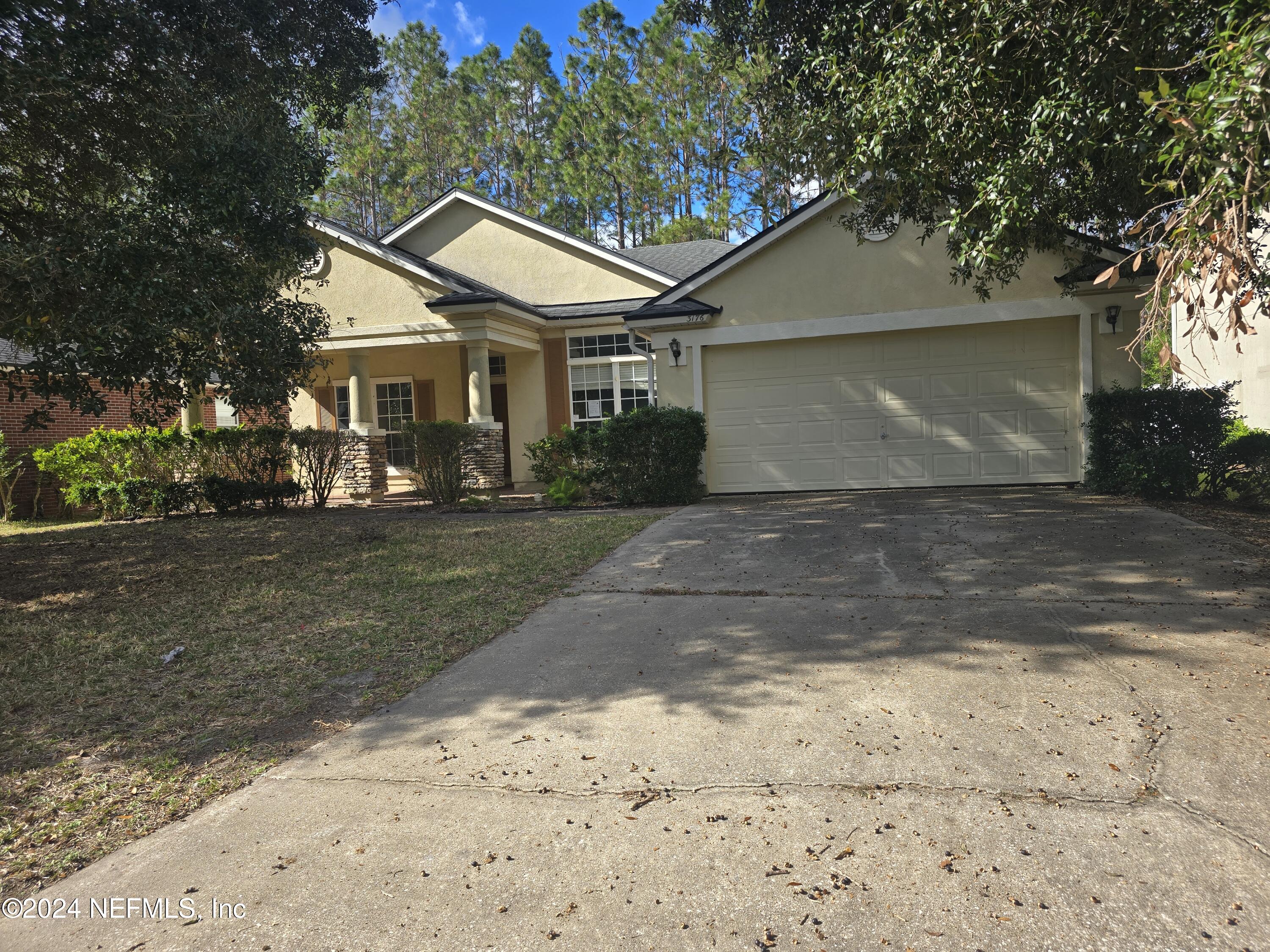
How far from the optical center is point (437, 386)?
16.8 m

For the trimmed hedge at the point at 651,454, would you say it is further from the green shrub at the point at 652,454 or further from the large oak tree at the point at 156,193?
the large oak tree at the point at 156,193

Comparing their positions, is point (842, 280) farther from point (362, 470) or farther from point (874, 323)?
point (362, 470)

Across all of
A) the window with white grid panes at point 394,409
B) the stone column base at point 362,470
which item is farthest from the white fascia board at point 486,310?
the window with white grid panes at point 394,409

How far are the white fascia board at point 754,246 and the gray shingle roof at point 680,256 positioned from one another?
4451 mm

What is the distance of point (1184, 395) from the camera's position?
986 centimetres

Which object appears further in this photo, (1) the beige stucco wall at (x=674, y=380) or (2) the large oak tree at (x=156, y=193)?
(1) the beige stucco wall at (x=674, y=380)

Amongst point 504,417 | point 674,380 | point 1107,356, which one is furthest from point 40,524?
point 1107,356

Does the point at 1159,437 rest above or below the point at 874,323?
below

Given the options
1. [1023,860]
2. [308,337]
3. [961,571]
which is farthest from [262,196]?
[1023,860]

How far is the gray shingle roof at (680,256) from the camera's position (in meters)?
17.5

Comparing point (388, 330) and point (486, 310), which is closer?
point (486, 310)

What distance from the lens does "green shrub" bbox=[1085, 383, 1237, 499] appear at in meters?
9.84

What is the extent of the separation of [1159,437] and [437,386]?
12.8 m

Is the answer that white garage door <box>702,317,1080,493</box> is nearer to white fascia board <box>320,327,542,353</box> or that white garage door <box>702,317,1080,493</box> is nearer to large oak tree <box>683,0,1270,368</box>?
large oak tree <box>683,0,1270,368</box>
